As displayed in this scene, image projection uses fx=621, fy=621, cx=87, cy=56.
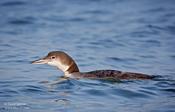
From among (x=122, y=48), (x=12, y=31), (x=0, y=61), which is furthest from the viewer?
(x=12, y=31)

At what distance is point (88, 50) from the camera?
61.2ft

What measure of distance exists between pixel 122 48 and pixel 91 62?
2410mm

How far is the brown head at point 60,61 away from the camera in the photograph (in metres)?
14.5

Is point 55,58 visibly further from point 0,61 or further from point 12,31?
point 12,31

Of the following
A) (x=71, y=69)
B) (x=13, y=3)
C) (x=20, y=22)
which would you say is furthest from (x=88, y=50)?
(x=13, y=3)

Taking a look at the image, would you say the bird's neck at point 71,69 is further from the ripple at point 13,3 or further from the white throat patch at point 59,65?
the ripple at point 13,3

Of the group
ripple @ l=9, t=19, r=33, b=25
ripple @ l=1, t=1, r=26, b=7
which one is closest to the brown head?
ripple @ l=9, t=19, r=33, b=25

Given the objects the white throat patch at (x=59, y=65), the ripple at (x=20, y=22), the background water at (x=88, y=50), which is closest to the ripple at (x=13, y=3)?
the background water at (x=88, y=50)

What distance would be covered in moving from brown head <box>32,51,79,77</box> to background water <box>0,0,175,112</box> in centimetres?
36

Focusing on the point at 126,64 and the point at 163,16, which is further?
the point at 163,16

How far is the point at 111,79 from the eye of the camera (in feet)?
46.2

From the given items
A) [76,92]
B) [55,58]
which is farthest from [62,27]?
[76,92]

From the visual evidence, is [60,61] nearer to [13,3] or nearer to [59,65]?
[59,65]

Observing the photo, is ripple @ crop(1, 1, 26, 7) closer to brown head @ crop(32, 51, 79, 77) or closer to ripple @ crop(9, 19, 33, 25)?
ripple @ crop(9, 19, 33, 25)
